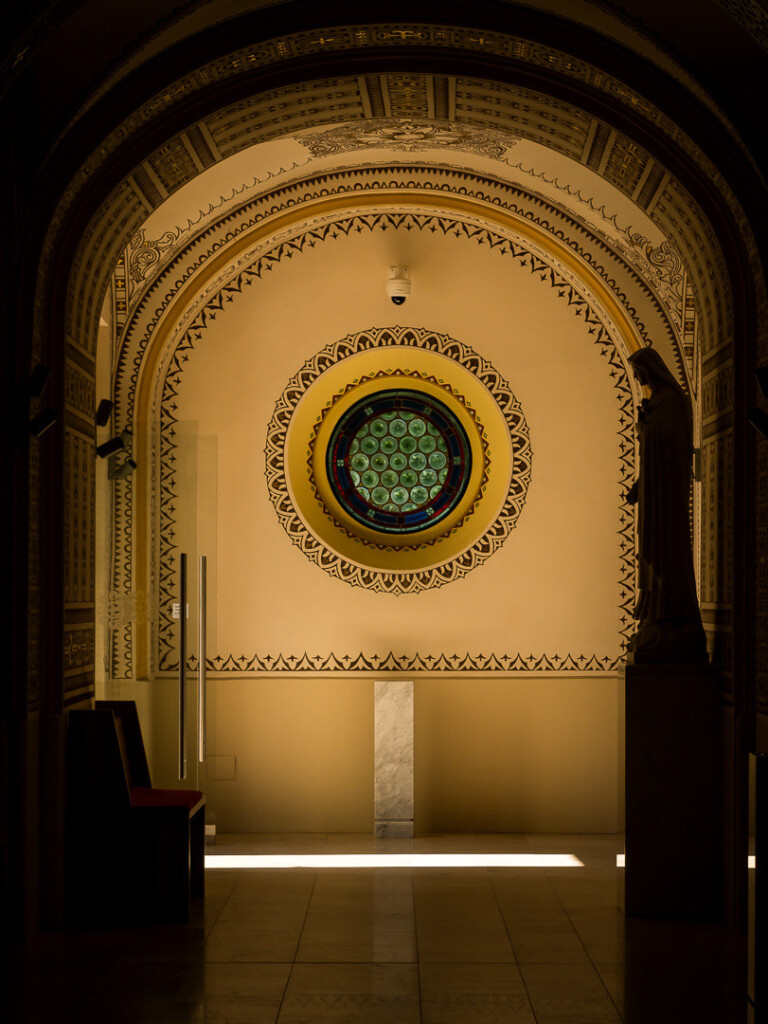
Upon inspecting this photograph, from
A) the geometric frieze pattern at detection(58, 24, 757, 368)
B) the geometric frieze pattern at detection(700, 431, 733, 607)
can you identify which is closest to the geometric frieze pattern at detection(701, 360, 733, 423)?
the geometric frieze pattern at detection(700, 431, 733, 607)

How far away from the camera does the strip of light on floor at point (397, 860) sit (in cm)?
792

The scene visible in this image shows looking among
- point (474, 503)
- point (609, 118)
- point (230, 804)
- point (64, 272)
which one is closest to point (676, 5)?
point (609, 118)

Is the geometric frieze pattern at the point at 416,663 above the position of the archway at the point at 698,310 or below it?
below

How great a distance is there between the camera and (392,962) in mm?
5410

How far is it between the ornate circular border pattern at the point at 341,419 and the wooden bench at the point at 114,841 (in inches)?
133

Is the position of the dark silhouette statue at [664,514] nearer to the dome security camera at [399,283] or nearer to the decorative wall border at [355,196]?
the decorative wall border at [355,196]

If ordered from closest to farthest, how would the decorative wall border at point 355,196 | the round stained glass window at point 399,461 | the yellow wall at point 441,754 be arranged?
the decorative wall border at point 355,196 → the yellow wall at point 441,754 → the round stained glass window at point 399,461

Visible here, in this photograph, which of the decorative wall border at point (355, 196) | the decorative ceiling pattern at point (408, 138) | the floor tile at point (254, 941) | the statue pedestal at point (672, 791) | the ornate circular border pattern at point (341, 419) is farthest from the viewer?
the ornate circular border pattern at point (341, 419)

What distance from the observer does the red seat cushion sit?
6.33m

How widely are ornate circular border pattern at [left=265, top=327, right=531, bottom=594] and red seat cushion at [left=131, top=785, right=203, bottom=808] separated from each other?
2.94m

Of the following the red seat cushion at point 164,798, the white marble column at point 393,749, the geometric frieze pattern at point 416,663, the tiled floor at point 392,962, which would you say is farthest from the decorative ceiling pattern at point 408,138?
the tiled floor at point 392,962

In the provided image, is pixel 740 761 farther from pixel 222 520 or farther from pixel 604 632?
pixel 222 520

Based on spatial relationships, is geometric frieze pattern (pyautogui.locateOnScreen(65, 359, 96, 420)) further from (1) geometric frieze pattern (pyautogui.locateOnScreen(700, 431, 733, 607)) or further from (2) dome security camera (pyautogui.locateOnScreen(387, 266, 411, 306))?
(1) geometric frieze pattern (pyautogui.locateOnScreen(700, 431, 733, 607))

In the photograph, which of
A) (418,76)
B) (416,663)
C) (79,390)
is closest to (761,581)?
(418,76)
